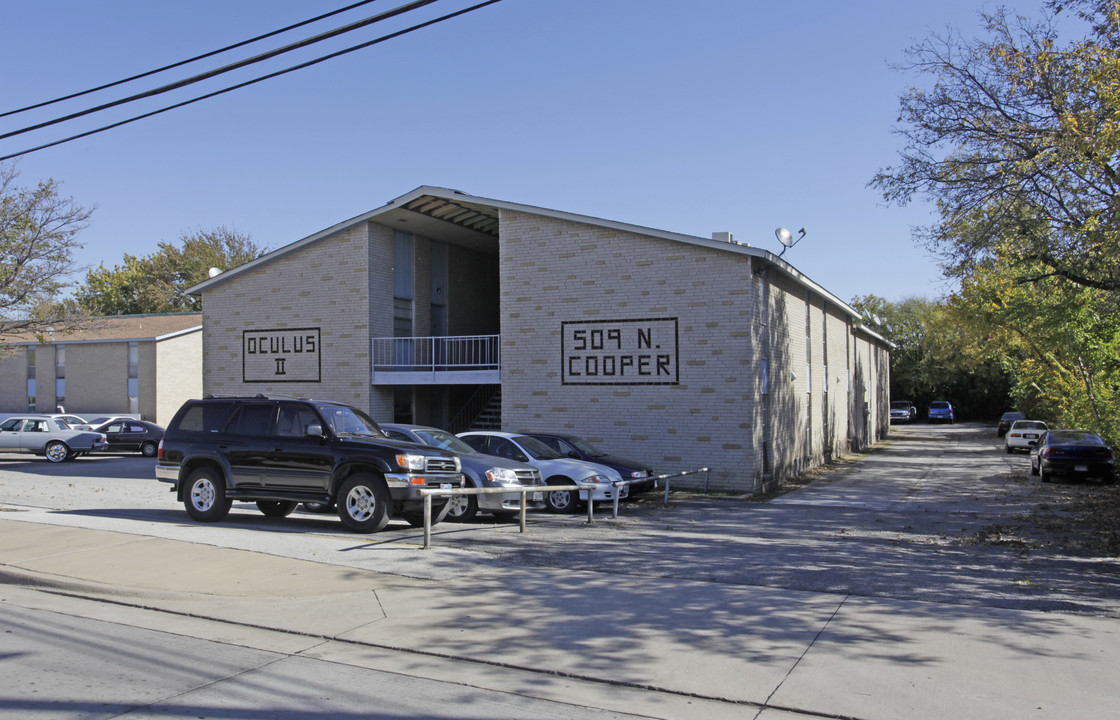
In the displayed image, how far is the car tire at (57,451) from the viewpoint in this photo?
1123 inches

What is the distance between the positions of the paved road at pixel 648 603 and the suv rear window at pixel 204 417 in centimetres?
151

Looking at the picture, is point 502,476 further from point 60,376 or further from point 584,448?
point 60,376

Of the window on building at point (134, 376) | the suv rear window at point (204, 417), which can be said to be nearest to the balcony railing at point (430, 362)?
the suv rear window at point (204, 417)

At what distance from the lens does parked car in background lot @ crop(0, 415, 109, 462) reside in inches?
1125

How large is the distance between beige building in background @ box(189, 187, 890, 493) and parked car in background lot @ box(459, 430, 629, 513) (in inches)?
159

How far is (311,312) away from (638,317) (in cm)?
980

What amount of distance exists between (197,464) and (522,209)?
434 inches

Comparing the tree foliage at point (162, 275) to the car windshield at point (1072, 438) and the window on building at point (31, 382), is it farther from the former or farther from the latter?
the car windshield at point (1072, 438)

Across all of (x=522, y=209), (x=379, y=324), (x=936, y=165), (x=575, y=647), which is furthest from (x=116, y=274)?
(x=575, y=647)

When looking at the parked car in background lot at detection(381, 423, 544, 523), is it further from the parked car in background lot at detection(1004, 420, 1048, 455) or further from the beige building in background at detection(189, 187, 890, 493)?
the parked car in background lot at detection(1004, 420, 1048, 455)

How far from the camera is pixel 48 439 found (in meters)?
28.6

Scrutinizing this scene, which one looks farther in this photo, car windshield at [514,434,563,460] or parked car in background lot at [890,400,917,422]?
parked car in background lot at [890,400,917,422]

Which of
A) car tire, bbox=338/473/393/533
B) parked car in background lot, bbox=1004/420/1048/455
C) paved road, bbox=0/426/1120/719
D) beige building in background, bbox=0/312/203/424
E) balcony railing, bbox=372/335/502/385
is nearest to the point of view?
paved road, bbox=0/426/1120/719

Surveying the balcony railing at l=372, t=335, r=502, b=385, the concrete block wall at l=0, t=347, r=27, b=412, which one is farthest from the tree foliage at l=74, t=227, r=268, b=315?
the balcony railing at l=372, t=335, r=502, b=385
